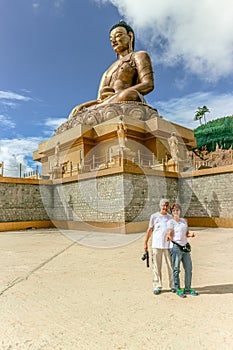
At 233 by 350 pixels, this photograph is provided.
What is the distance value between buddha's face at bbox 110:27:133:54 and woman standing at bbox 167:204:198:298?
1885 centimetres

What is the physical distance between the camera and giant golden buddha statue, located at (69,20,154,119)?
1673 cm

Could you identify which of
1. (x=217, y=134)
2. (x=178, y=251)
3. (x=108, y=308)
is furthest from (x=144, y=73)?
(x=217, y=134)

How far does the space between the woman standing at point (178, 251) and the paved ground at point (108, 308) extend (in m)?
0.15

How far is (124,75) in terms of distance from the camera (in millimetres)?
17922

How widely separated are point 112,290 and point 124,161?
6.83 m

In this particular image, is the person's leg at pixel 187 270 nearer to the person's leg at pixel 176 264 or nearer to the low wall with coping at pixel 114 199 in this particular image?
the person's leg at pixel 176 264

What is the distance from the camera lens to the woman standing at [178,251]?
3.10m

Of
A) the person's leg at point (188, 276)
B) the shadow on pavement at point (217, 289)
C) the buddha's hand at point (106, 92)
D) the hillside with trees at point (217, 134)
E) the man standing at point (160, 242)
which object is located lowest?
the shadow on pavement at point (217, 289)

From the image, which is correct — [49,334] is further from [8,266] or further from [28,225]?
[28,225]

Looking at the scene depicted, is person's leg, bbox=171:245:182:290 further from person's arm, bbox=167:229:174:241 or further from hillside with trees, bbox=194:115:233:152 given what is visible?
hillside with trees, bbox=194:115:233:152

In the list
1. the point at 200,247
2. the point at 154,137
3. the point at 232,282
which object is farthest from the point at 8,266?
the point at 154,137

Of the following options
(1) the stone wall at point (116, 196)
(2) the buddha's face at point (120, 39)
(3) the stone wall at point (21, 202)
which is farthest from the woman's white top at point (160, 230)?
(2) the buddha's face at point (120, 39)

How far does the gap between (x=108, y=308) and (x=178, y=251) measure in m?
1.03

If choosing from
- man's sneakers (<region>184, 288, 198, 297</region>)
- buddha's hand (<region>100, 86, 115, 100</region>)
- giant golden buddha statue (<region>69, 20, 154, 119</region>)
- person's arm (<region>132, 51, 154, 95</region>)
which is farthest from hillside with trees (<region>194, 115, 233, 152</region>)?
man's sneakers (<region>184, 288, 198, 297</region>)
